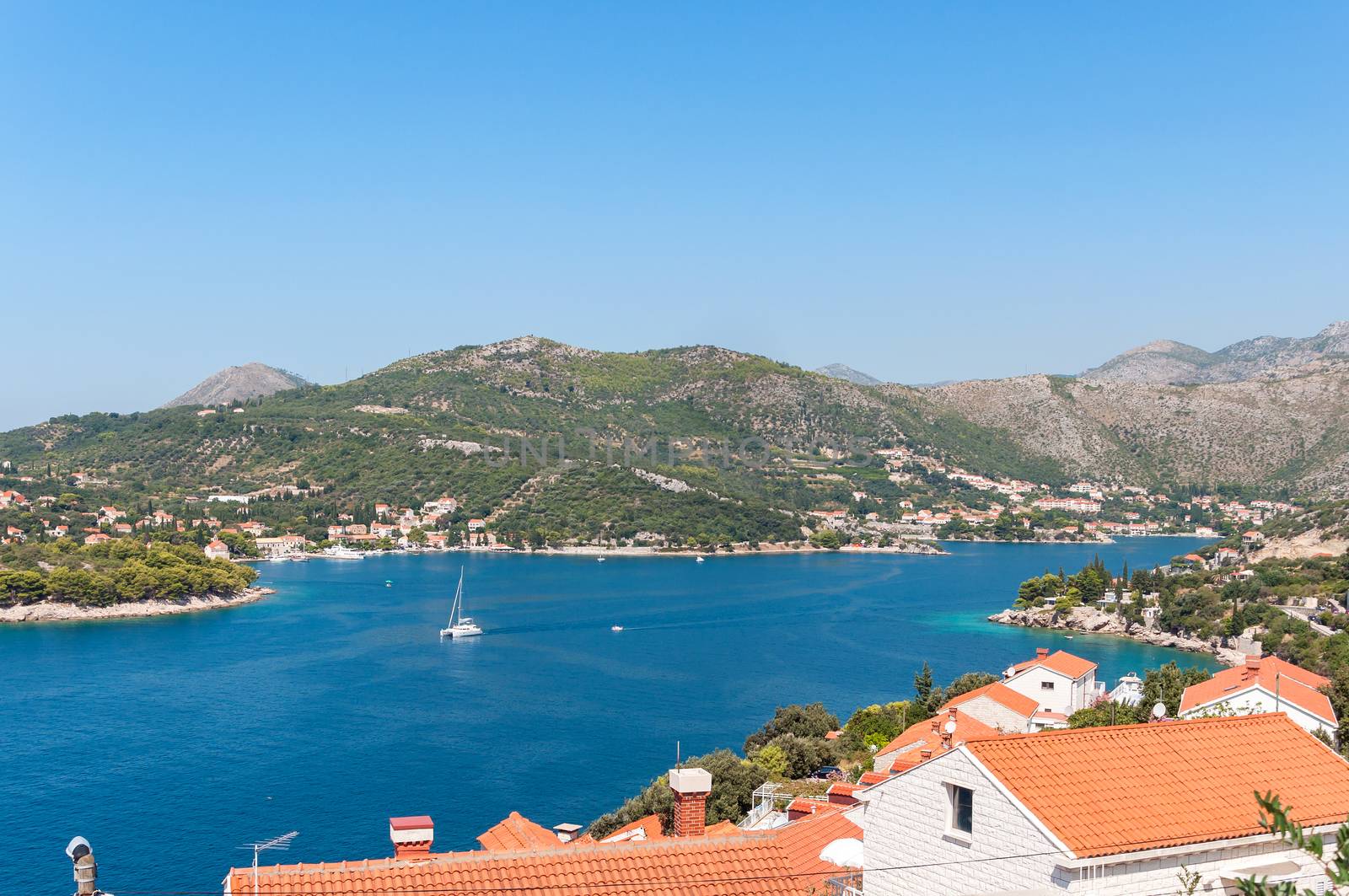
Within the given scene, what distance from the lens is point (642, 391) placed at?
147m

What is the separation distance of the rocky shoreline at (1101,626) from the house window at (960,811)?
3897 centimetres

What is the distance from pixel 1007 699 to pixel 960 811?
1759 centimetres

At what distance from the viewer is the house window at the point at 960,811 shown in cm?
626

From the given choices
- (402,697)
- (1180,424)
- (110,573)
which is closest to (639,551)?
(110,573)

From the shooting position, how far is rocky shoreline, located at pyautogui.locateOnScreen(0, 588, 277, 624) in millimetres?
52344

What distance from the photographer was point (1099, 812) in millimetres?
5992

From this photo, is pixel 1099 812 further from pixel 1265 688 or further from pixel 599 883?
pixel 1265 688

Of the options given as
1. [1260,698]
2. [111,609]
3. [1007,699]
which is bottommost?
[111,609]

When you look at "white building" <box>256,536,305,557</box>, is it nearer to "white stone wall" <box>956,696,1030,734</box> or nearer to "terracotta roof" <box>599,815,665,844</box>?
"white stone wall" <box>956,696,1030,734</box>

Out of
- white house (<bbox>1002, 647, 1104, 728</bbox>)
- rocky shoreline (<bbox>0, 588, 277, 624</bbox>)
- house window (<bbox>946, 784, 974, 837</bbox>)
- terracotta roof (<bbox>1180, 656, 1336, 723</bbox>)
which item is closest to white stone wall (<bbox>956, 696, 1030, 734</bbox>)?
white house (<bbox>1002, 647, 1104, 728</bbox>)

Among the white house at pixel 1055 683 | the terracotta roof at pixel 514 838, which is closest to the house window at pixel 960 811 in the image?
the terracotta roof at pixel 514 838

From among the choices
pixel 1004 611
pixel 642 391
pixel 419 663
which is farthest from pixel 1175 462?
pixel 419 663

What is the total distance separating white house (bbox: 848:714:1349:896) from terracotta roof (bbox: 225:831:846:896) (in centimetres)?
59

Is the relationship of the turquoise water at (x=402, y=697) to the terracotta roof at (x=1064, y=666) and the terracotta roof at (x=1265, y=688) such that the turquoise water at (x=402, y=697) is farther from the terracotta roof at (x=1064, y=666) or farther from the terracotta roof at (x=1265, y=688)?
the terracotta roof at (x=1265, y=688)
